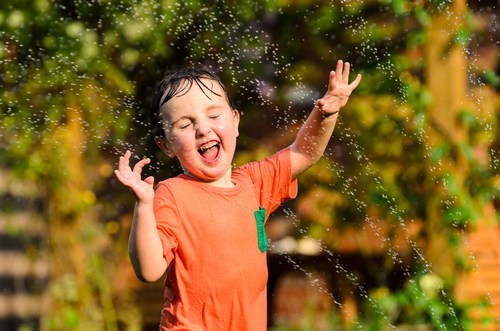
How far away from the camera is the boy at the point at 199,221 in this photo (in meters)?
2.58

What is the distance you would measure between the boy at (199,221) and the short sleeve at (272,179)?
0.09 m

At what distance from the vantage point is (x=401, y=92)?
16.9 ft

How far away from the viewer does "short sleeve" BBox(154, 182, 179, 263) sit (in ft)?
8.57

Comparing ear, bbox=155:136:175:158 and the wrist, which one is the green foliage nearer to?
the wrist

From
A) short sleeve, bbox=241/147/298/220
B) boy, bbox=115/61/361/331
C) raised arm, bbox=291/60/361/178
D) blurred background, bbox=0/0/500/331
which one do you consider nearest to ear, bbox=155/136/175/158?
boy, bbox=115/61/361/331

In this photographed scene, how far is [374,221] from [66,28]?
70.5 inches

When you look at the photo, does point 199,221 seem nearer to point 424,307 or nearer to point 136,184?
point 136,184

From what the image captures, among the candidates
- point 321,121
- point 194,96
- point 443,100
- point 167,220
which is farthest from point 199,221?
point 443,100

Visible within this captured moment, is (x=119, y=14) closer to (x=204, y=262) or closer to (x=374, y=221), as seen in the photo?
(x=374, y=221)

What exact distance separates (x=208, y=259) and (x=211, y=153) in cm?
27

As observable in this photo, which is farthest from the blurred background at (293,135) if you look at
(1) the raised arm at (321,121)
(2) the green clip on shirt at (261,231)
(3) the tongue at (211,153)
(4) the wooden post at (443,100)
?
(3) the tongue at (211,153)

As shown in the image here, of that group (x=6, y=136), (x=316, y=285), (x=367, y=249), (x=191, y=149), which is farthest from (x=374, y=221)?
(x=191, y=149)

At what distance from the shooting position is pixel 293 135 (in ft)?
19.8

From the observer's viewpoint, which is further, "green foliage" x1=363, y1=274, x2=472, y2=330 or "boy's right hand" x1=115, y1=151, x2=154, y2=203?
"green foliage" x1=363, y1=274, x2=472, y2=330
